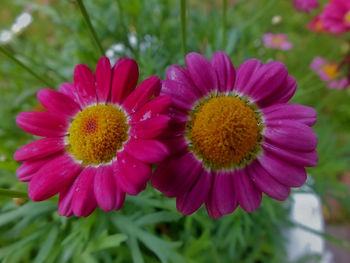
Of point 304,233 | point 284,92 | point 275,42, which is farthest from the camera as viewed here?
point 275,42

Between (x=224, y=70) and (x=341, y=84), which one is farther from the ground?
(x=224, y=70)

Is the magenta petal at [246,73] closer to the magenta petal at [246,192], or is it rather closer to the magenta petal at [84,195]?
the magenta petal at [246,192]

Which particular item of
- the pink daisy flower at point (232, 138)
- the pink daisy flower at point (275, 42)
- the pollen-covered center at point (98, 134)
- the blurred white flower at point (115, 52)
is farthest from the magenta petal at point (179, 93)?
the pink daisy flower at point (275, 42)

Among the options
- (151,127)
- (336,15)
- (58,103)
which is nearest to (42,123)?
(58,103)

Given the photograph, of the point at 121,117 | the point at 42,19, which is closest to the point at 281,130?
the point at 121,117

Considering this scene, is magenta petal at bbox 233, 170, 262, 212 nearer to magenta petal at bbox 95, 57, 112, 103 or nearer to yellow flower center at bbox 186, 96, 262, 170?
yellow flower center at bbox 186, 96, 262, 170

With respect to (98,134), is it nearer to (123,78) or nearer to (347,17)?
(123,78)
